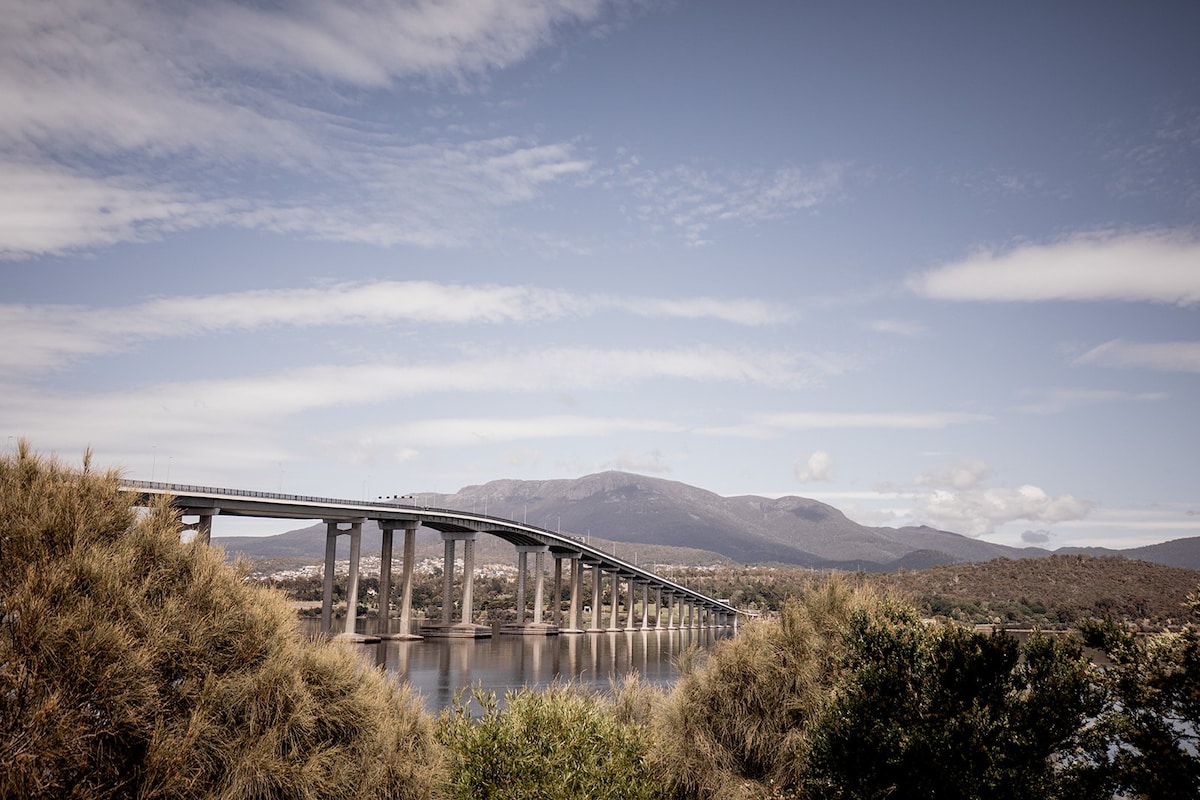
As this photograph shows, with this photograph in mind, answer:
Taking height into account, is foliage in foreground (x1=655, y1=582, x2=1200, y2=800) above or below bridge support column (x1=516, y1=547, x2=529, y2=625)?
above

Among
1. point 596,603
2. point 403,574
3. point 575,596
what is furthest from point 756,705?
point 596,603

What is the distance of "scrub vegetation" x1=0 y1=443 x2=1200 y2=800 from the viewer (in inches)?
405

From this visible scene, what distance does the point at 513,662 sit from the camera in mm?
64375

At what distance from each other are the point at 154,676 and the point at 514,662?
5599cm

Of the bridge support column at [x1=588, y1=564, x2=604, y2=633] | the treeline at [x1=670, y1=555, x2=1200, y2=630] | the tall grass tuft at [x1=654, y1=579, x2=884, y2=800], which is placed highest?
the tall grass tuft at [x1=654, y1=579, x2=884, y2=800]

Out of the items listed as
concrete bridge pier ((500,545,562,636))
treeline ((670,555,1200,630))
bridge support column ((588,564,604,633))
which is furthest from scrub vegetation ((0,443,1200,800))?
bridge support column ((588,564,604,633))

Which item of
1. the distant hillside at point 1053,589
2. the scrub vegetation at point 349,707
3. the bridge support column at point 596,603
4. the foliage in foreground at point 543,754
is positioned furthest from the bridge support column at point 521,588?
the scrub vegetation at point 349,707

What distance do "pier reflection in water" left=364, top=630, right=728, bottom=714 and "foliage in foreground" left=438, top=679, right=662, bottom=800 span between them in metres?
21.3

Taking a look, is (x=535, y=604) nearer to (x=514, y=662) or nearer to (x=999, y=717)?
(x=514, y=662)

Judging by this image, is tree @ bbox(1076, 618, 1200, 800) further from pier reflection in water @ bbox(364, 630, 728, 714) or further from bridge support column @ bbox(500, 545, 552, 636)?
bridge support column @ bbox(500, 545, 552, 636)

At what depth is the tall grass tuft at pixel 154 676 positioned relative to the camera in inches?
392

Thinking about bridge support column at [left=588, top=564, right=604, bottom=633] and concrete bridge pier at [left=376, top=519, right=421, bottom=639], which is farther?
bridge support column at [left=588, top=564, right=604, bottom=633]

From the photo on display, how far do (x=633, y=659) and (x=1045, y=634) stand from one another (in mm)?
62115

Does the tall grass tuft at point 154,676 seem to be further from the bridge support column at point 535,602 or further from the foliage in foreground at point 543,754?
the bridge support column at point 535,602
